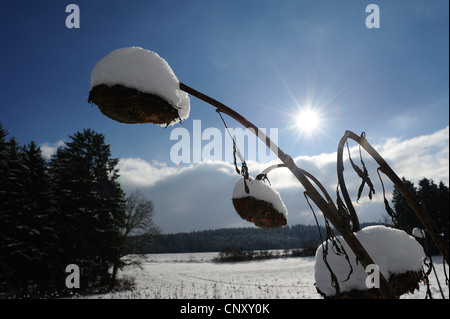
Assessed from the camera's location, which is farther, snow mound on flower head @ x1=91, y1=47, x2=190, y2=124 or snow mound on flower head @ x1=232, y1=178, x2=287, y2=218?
snow mound on flower head @ x1=232, y1=178, x2=287, y2=218

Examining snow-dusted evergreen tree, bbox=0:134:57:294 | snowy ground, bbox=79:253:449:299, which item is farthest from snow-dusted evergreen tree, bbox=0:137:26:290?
snowy ground, bbox=79:253:449:299

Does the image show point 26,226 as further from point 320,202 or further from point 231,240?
point 231,240

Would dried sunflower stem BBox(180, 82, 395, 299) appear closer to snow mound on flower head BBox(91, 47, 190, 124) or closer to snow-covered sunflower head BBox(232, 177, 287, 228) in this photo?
snow mound on flower head BBox(91, 47, 190, 124)

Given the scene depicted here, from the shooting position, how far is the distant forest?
8050 cm

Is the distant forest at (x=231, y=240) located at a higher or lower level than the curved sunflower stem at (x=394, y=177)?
lower

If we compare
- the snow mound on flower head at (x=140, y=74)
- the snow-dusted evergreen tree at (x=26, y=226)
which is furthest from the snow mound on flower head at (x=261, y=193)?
the snow-dusted evergreen tree at (x=26, y=226)

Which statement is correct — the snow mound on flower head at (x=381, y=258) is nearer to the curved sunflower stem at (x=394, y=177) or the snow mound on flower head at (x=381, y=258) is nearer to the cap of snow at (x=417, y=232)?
the cap of snow at (x=417, y=232)

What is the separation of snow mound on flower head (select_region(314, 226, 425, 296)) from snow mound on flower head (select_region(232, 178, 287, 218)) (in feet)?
0.68

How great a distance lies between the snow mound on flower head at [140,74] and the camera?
0.60 meters

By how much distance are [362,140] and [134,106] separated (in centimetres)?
53

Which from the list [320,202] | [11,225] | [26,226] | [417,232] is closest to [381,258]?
[417,232]

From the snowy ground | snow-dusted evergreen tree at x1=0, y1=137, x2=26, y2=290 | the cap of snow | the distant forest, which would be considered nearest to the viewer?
the cap of snow
